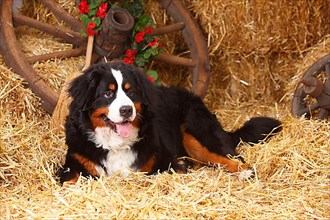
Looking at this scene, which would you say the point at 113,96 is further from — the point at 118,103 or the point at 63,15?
the point at 63,15

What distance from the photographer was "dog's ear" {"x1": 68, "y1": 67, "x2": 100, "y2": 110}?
323 centimetres

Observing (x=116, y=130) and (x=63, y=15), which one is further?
(x=63, y=15)

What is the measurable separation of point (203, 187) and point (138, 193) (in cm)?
37

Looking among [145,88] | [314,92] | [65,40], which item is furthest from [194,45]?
[145,88]

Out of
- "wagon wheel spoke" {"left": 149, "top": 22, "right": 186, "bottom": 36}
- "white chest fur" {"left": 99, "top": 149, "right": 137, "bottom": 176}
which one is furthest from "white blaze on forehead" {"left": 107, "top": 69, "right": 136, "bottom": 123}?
"wagon wheel spoke" {"left": 149, "top": 22, "right": 186, "bottom": 36}

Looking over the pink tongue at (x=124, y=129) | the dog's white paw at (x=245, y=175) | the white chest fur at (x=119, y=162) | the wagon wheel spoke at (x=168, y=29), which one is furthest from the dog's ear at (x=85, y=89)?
the wagon wheel spoke at (x=168, y=29)

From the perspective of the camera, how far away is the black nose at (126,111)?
121 inches

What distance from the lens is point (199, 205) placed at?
111 inches

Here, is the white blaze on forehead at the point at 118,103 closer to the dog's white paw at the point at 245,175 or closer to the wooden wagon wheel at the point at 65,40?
the dog's white paw at the point at 245,175

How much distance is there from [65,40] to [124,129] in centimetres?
147

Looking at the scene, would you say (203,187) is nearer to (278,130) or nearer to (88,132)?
(88,132)

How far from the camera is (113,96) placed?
318 cm

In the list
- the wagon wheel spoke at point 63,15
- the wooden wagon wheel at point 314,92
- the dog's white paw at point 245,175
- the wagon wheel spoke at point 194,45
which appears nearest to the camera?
the dog's white paw at point 245,175

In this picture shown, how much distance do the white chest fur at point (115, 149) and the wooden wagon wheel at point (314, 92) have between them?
1452mm
